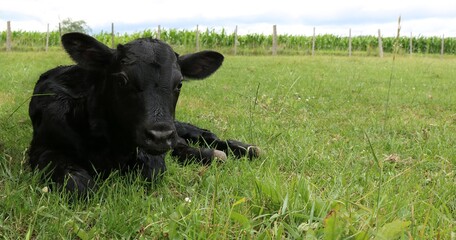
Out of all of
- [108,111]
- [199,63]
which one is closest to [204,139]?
[199,63]

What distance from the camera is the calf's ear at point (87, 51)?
3325mm

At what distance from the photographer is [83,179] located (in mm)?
3023

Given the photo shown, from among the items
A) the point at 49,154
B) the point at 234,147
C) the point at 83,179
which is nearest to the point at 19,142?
the point at 49,154

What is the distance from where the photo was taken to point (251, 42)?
146 feet

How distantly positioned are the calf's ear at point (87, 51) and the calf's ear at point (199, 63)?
600mm

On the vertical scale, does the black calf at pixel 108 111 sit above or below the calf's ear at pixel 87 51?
below

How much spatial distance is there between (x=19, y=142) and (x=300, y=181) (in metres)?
3.03

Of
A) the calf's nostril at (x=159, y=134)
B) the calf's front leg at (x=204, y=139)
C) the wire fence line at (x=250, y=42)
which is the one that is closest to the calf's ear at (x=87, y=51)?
the calf's nostril at (x=159, y=134)

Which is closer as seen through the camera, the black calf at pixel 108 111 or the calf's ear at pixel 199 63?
the black calf at pixel 108 111

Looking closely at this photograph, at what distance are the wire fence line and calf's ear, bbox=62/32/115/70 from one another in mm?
31088

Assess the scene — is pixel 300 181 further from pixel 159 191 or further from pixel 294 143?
pixel 294 143

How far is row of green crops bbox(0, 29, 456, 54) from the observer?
3972 cm

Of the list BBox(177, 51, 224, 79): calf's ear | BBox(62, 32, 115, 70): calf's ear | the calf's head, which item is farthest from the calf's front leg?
BBox(62, 32, 115, 70): calf's ear

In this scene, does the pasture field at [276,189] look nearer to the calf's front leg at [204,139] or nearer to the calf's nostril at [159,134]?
the calf's front leg at [204,139]
